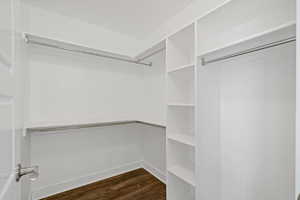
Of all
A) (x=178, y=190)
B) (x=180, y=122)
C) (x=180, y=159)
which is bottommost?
(x=178, y=190)

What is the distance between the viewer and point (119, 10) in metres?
1.94

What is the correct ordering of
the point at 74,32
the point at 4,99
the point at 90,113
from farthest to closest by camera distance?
the point at 90,113, the point at 74,32, the point at 4,99

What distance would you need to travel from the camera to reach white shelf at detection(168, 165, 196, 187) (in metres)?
1.42

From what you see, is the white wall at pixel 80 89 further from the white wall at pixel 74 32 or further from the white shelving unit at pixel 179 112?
the white shelving unit at pixel 179 112

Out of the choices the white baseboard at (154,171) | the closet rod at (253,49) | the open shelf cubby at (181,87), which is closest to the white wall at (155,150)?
the white baseboard at (154,171)

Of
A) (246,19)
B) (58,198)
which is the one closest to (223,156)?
(246,19)

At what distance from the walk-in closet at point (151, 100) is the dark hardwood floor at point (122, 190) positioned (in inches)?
0.7

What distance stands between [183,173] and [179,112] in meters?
0.68

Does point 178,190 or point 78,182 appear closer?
point 178,190

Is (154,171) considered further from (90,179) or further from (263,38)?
(263,38)

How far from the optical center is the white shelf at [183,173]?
4.66ft

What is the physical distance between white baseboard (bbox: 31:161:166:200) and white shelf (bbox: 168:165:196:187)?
725 millimetres

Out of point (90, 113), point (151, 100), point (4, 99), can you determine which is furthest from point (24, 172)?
point (151, 100)

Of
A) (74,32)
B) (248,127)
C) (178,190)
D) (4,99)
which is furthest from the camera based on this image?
(74,32)
